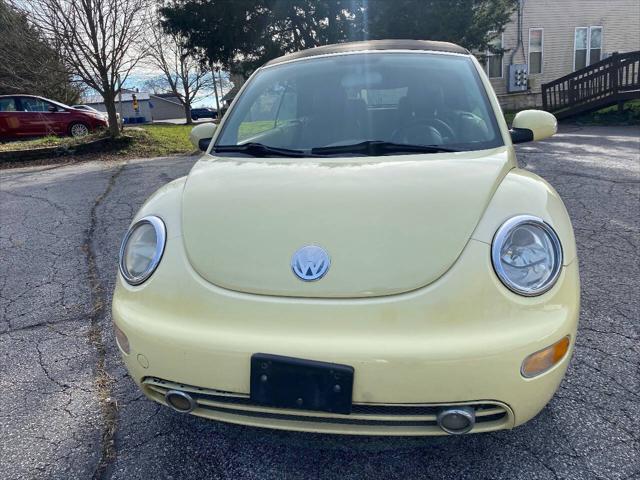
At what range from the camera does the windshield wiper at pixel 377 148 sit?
221 centimetres

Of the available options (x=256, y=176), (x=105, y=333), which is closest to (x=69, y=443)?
(x=105, y=333)

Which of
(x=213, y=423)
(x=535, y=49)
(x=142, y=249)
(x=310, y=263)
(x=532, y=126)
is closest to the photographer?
(x=310, y=263)

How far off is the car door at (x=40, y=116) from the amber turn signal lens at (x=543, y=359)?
556 inches

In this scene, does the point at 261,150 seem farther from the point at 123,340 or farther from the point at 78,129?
the point at 78,129

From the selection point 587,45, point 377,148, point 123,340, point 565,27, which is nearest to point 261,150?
point 377,148

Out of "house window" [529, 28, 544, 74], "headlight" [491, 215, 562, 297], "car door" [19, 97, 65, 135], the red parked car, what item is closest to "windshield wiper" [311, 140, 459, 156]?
"headlight" [491, 215, 562, 297]

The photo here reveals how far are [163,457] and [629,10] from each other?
84.4 feet

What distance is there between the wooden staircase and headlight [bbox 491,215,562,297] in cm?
1348

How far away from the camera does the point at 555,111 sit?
47.4 ft

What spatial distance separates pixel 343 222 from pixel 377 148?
0.76 meters

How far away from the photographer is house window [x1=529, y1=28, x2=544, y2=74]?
65.5 feet

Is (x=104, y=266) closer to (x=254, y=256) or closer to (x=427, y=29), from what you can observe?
(x=254, y=256)

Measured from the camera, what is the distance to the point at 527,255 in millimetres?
1577

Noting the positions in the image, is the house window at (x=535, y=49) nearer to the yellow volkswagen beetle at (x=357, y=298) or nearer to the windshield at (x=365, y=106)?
the windshield at (x=365, y=106)
